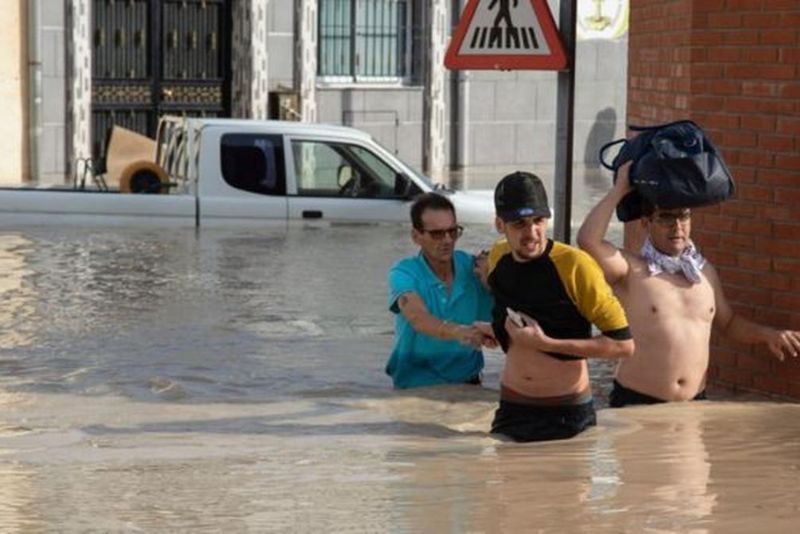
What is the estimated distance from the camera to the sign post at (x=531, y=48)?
9961 mm

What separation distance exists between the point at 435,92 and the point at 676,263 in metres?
21.3

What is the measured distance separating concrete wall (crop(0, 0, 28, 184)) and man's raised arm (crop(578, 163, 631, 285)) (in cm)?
1755

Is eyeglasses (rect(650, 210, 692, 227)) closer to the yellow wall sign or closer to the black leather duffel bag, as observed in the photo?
the black leather duffel bag

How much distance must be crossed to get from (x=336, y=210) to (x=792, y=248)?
8.69 meters

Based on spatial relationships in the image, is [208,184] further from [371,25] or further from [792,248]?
[371,25]

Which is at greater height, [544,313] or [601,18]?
[601,18]

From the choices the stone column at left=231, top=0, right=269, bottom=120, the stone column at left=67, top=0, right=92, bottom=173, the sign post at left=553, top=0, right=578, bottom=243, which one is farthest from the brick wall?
the stone column at left=231, top=0, right=269, bottom=120

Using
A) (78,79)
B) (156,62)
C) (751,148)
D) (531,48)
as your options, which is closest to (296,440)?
(531,48)

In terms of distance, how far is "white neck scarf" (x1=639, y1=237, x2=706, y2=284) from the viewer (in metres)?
8.98

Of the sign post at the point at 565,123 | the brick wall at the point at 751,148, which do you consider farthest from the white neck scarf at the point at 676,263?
the sign post at the point at 565,123

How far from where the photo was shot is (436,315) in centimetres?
938

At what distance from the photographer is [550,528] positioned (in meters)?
6.89

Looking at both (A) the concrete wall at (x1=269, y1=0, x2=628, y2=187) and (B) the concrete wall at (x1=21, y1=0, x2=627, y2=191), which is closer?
(B) the concrete wall at (x1=21, y1=0, x2=627, y2=191)

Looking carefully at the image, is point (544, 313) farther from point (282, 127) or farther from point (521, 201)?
point (282, 127)
